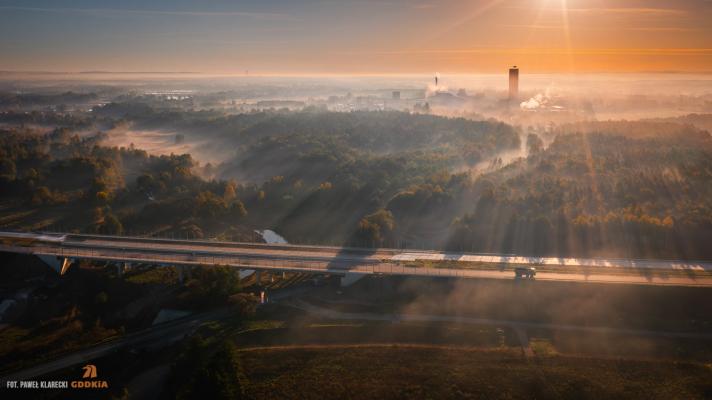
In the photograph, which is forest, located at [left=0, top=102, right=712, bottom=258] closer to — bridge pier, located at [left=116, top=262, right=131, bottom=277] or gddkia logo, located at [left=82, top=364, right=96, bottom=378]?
bridge pier, located at [left=116, top=262, right=131, bottom=277]

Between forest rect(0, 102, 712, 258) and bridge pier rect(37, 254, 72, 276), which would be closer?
bridge pier rect(37, 254, 72, 276)

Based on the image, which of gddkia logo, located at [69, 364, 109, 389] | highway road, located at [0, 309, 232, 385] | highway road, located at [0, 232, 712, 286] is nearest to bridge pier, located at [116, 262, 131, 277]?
highway road, located at [0, 232, 712, 286]

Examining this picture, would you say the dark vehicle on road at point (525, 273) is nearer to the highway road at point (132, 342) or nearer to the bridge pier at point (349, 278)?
the bridge pier at point (349, 278)

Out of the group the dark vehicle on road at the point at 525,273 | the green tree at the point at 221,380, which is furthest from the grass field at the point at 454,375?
the dark vehicle on road at the point at 525,273

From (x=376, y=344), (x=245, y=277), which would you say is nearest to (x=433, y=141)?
(x=245, y=277)

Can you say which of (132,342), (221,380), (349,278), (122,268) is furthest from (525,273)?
(122,268)

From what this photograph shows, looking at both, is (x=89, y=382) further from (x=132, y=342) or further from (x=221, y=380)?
(x=221, y=380)
